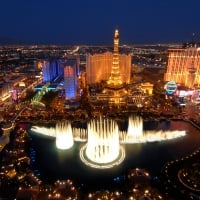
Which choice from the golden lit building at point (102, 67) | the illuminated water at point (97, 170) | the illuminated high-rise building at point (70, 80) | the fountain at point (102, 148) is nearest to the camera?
the illuminated water at point (97, 170)

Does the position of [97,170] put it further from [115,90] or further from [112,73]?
[112,73]

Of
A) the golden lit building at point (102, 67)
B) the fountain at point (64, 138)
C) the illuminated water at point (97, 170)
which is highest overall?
the golden lit building at point (102, 67)

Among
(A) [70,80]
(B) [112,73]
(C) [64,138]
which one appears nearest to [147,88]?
(B) [112,73]

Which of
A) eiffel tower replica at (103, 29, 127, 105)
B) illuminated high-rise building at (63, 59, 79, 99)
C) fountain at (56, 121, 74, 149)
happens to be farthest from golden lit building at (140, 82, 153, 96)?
fountain at (56, 121, 74, 149)

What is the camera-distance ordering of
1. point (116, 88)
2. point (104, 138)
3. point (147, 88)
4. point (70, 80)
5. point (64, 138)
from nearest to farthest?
point (104, 138)
point (64, 138)
point (70, 80)
point (116, 88)
point (147, 88)

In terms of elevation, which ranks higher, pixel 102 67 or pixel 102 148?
pixel 102 67

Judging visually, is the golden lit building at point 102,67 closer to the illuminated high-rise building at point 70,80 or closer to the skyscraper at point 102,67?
the skyscraper at point 102,67

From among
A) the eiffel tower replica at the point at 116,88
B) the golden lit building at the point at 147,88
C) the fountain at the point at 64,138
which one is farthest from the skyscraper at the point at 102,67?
the fountain at the point at 64,138

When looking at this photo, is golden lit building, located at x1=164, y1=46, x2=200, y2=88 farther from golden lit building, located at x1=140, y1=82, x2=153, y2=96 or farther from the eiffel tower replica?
the eiffel tower replica

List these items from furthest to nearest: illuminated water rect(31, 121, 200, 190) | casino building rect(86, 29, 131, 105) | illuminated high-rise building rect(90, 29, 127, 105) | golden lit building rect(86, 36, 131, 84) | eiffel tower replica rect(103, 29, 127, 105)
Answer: golden lit building rect(86, 36, 131, 84) → casino building rect(86, 29, 131, 105) → eiffel tower replica rect(103, 29, 127, 105) → illuminated high-rise building rect(90, 29, 127, 105) → illuminated water rect(31, 121, 200, 190)
